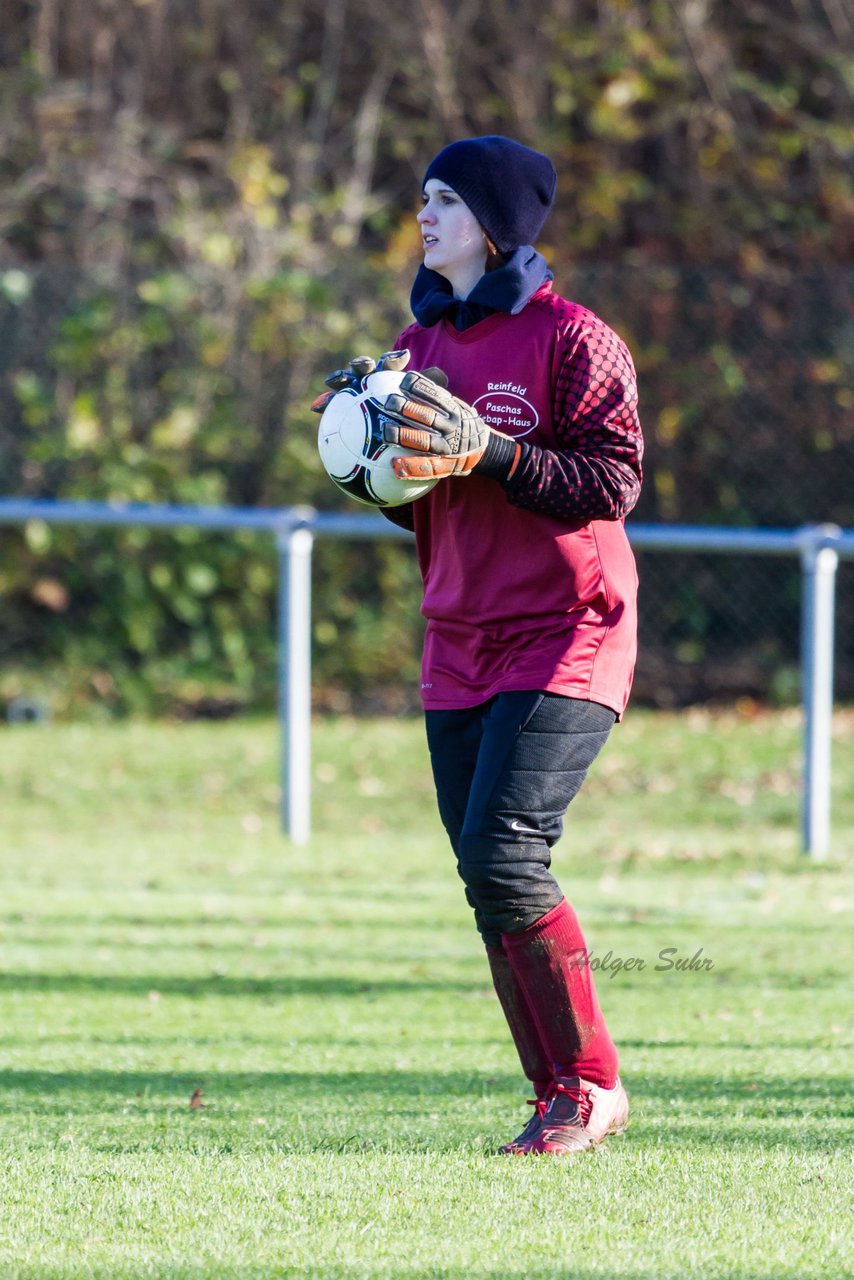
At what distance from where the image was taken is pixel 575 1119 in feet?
12.0

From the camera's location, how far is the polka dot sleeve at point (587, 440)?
11.7ft

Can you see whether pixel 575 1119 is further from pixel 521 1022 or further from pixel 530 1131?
pixel 521 1022

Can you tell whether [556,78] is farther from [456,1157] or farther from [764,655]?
[456,1157]

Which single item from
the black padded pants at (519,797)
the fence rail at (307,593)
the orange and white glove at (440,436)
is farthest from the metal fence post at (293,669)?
the orange and white glove at (440,436)

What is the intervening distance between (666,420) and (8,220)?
4814mm

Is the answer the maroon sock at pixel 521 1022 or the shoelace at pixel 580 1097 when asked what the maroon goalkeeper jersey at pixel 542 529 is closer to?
the maroon sock at pixel 521 1022

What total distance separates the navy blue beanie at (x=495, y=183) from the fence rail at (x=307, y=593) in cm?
432

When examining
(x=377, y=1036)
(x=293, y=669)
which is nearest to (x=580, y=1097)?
(x=377, y=1036)

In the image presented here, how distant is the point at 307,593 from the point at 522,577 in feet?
15.8

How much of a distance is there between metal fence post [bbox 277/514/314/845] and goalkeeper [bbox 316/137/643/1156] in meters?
4.50

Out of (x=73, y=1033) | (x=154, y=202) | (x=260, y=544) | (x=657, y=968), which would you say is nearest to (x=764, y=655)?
(x=260, y=544)

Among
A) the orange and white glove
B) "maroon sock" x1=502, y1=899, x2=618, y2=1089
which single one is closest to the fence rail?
"maroon sock" x1=502, y1=899, x2=618, y2=1089

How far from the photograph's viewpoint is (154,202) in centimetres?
1302

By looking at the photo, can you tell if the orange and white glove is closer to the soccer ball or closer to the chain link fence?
the soccer ball
